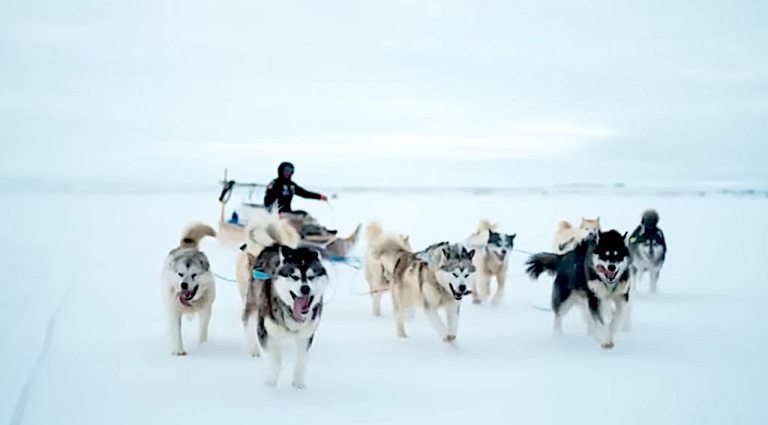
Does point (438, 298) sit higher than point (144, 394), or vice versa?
point (438, 298)

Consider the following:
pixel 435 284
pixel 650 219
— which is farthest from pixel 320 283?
pixel 650 219

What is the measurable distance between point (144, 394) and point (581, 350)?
9.55 ft

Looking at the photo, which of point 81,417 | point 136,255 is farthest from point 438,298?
point 136,255

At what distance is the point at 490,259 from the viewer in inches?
261

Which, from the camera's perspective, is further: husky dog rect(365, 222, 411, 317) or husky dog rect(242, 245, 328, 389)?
husky dog rect(365, 222, 411, 317)

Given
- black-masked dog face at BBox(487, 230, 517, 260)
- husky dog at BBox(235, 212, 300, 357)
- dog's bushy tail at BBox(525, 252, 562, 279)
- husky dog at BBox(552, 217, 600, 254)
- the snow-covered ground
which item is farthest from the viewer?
black-masked dog face at BBox(487, 230, 517, 260)

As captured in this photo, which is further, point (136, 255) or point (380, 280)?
point (136, 255)

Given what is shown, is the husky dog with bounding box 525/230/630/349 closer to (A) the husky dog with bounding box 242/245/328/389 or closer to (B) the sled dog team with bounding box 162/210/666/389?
(B) the sled dog team with bounding box 162/210/666/389

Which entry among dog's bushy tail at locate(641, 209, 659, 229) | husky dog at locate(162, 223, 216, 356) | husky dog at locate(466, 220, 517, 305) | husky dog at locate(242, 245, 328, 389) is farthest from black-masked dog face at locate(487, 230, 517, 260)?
husky dog at locate(242, 245, 328, 389)

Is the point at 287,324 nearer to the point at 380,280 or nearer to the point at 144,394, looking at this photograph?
the point at 144,394

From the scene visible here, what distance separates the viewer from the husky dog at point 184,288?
4555mm

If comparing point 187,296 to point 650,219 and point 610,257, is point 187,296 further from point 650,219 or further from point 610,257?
point 650,219

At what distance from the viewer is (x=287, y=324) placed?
3855 millimetres

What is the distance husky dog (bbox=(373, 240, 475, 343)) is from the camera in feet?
15.9
